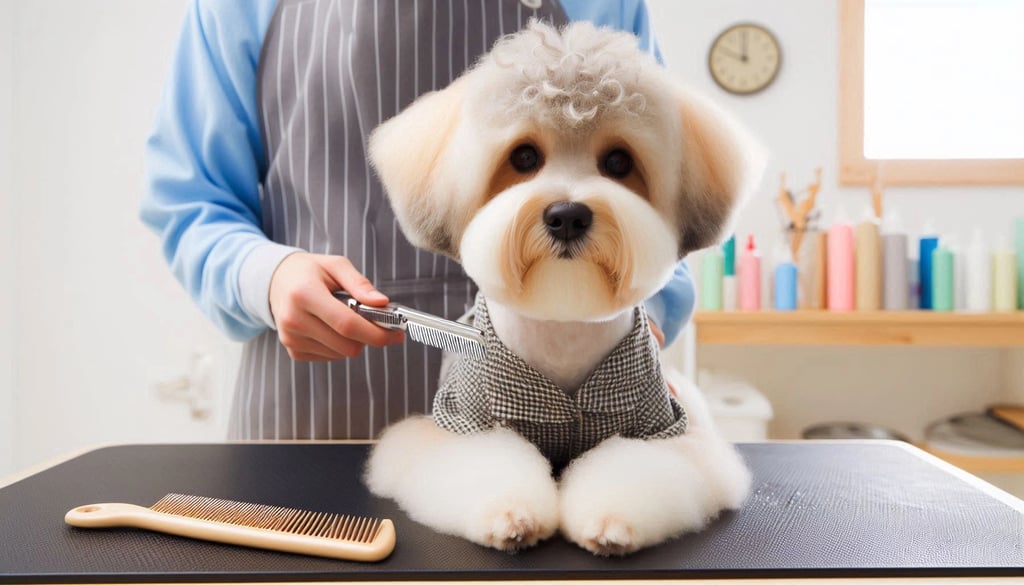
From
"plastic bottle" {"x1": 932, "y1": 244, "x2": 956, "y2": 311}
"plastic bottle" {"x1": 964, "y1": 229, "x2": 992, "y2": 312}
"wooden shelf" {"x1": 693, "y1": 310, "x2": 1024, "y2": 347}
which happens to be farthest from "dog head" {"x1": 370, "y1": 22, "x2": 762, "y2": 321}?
"plastic bottle" {"x1": 964, "y1": 229, "x2": 992, "y2": 312}

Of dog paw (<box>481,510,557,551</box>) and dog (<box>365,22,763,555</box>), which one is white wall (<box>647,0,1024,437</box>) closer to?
dog (<box>365,22,763,555</box>)

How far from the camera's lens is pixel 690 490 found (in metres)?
0.69

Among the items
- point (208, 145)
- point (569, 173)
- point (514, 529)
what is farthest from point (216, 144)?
point (514, 529)

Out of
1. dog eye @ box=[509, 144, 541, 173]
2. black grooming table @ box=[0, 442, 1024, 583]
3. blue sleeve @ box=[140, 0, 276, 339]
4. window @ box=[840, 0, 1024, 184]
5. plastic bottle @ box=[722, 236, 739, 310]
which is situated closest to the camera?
black grooming table @ box=[0, 442, 1024, 583]

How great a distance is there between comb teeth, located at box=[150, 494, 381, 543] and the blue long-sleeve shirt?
371 mm

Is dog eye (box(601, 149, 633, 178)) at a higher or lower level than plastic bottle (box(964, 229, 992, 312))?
higher

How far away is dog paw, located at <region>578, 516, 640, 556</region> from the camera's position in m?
0.60

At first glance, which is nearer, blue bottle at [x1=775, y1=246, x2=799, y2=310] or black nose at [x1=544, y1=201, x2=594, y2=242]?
black nose at [x1=544, y1=201, x2=594, y2=242]

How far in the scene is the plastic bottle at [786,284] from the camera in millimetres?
2236

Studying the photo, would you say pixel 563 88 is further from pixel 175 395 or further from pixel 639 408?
pixel 175 395

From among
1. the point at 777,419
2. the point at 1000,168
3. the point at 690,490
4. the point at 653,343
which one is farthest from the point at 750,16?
the point at 690,490

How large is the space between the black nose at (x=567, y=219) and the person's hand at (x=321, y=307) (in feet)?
0.84

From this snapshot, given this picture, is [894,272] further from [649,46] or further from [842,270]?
[649,46]

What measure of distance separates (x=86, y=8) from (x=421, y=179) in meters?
2.40
